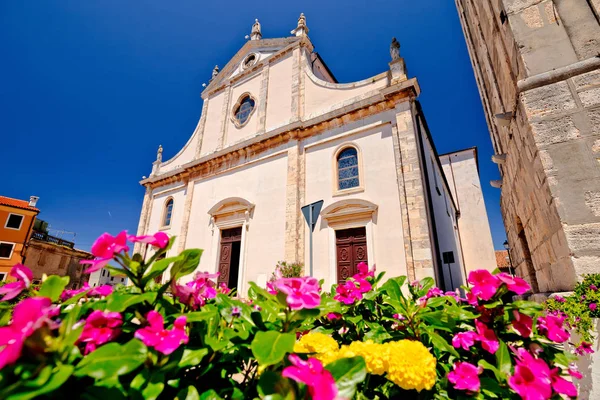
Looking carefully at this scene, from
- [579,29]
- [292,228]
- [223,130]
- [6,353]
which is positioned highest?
[223,130]

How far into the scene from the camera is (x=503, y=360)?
0.89 metres

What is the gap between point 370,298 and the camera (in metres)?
1.40

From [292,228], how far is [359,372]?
8.46m

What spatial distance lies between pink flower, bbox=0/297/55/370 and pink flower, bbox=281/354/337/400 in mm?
522

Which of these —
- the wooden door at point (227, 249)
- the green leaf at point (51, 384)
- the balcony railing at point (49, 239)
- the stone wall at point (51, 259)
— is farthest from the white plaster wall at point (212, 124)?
the balcony railing at point (49, 239)

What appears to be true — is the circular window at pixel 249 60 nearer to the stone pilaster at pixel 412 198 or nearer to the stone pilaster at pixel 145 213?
the stone pilaster at pixel 145 213

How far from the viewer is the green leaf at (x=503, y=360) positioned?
0.87 meters

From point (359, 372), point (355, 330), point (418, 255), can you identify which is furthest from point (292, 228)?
point (359, 372)

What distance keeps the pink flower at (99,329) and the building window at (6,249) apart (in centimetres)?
2978

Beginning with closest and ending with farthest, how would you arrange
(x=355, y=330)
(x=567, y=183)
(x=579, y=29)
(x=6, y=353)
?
1. (x=6, y=353)
2. (x=355, y=330)
3. (x=567, y=183)
4. (x=579, y=29)

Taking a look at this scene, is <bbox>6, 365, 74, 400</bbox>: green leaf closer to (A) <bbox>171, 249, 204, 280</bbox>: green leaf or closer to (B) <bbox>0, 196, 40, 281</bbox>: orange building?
(A) <bbox>171, 249, 204, 280</bbox>: green leaf

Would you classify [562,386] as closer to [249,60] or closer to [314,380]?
[314,380]

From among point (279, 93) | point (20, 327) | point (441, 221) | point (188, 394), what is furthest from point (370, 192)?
point (20, 327)

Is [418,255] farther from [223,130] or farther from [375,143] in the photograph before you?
[223,130]
